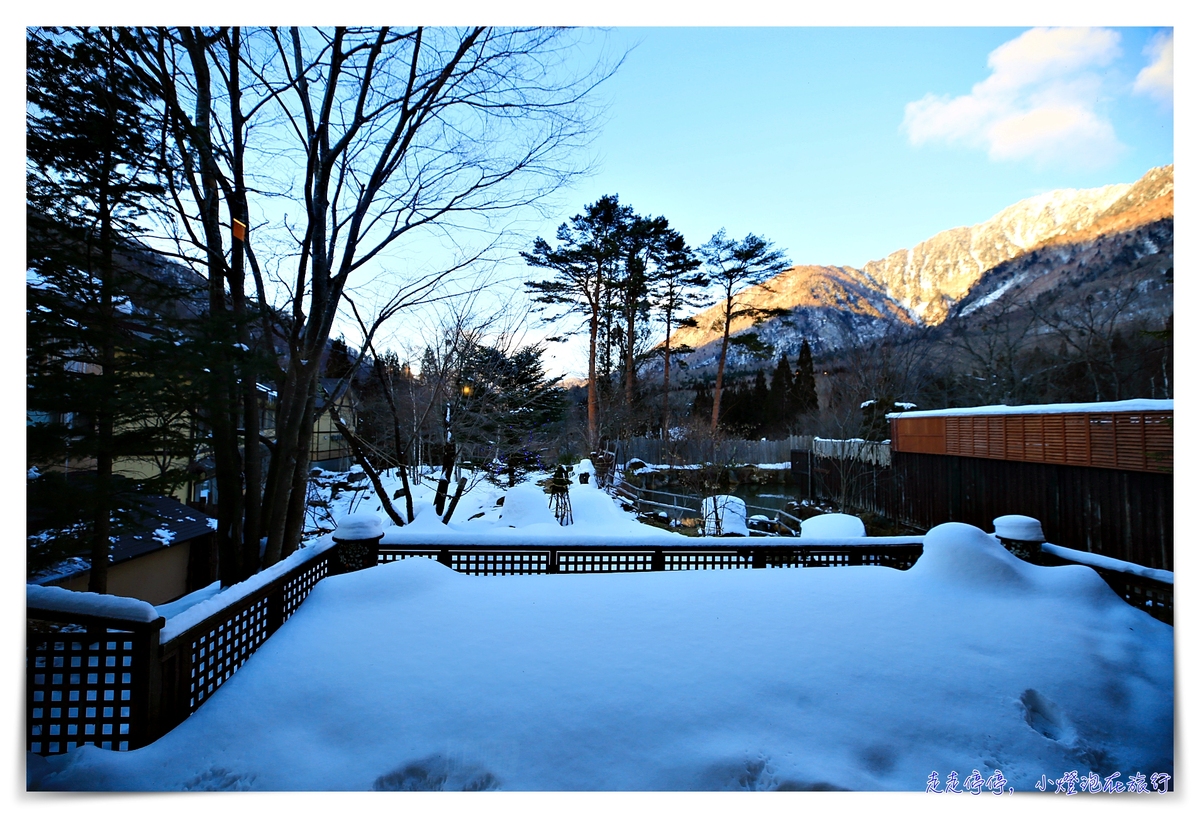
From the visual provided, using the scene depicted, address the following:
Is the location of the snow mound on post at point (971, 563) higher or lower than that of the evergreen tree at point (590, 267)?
lower

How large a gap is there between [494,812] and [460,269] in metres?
3.40

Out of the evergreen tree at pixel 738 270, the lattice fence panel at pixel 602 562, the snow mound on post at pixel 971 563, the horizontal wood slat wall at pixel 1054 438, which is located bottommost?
the lattice fence panel at pixel 602 562

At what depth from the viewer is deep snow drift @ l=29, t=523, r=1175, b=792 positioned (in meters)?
1.25

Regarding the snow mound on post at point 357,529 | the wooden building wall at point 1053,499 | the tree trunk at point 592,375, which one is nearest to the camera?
the wooden building wall at point 1053,499

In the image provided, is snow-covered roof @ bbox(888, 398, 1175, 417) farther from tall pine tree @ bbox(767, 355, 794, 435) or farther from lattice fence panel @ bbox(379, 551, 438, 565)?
A: tall pine tree @ bbox(767, 355, 794, 435)

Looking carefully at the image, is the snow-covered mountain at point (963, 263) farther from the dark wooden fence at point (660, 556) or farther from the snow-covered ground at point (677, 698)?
the dark wooden fence at point (660, 556)

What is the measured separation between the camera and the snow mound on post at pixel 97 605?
129 cm

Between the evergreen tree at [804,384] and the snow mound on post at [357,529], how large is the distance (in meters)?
15.8

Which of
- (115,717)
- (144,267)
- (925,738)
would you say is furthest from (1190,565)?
(144,267)

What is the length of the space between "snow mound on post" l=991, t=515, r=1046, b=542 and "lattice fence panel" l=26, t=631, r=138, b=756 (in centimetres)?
396

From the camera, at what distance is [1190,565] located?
1.66 m

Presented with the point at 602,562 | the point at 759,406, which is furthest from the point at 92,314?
the point at 759,406

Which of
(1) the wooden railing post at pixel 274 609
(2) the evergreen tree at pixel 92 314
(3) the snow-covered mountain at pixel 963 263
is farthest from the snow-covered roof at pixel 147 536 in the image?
(3) the snow-covered mountain at pixel 963 263

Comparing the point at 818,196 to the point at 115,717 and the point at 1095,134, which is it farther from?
the point at 115,717
